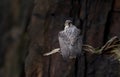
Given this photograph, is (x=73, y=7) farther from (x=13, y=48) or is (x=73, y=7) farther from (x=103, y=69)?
(x=13, y=48)

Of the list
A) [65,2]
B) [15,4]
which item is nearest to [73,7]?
[65,2]

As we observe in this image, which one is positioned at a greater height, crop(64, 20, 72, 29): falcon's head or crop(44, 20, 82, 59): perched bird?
crop(64, 20, 72, 29): falcon's head

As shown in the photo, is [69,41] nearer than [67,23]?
No

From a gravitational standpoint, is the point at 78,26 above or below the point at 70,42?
above

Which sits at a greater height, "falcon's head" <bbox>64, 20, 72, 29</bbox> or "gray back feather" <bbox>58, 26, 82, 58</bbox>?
"falcon's head" <bbox>64, 20, 72, 29</bbox>

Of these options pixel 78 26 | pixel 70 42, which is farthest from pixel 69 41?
pixel 78 26

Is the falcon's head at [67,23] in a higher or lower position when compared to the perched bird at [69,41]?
higher

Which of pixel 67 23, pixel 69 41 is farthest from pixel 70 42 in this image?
pixel 67 23

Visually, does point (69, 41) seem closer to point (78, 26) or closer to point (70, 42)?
point (70, 42)
